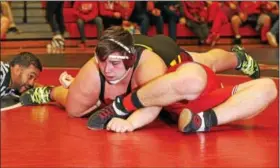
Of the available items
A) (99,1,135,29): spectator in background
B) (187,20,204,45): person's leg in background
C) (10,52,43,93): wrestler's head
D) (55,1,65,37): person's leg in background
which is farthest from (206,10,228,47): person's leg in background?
(10,52,43,93): wrestler's head

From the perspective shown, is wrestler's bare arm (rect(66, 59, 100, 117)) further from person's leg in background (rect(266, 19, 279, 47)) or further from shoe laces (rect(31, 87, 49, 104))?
person's leg in background (rect(266, 19, 279, 47))

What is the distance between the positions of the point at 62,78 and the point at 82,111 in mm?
437

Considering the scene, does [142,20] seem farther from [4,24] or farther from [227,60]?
[227,60]

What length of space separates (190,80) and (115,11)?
6406 mm

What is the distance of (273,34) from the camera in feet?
33.4

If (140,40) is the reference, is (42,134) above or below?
below

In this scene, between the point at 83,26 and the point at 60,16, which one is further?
the point at 83,26

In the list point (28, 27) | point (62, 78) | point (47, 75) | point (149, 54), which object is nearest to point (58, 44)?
point (28, 27)

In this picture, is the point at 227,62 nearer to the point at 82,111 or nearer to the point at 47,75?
the point at 82,111

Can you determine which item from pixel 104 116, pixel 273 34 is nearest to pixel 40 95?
pixel 104 116

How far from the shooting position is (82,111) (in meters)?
3.42

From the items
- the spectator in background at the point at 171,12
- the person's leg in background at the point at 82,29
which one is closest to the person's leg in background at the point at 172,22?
the spectator in background at the point at 171,12

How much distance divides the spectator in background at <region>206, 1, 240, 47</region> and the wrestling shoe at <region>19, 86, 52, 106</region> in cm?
640

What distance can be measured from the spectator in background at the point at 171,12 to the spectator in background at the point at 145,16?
13 centimetres
